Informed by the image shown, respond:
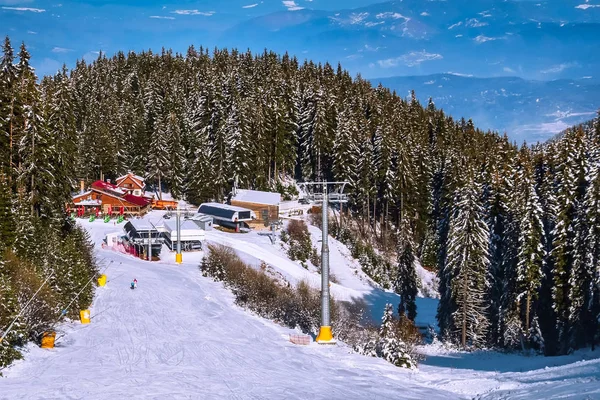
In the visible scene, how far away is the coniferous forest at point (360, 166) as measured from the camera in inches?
1649

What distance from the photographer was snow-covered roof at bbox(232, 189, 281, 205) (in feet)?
248

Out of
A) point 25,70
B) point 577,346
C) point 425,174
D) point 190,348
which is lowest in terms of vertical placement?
point 577,346

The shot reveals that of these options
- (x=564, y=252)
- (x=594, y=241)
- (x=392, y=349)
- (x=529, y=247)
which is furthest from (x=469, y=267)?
(x=392, y=349)

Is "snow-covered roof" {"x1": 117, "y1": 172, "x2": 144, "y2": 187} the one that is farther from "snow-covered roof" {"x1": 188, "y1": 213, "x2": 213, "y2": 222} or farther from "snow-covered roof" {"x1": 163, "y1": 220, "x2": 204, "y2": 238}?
"snow-covered roof" {"x1": 163, "y1": 220, "x2": 204, "y2": 238}

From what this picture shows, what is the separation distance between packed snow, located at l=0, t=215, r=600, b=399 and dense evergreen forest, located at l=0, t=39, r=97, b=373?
146 cm

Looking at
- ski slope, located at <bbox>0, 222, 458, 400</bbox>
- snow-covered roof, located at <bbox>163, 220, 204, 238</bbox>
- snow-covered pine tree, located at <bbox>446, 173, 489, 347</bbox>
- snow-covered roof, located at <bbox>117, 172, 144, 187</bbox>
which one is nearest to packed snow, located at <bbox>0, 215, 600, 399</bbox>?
ski slope, located at <bbox>0, 222, 458, 400</bbox>

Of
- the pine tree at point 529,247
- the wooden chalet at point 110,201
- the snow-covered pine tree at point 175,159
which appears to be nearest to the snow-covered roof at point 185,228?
the wooden chalet at point 110,201

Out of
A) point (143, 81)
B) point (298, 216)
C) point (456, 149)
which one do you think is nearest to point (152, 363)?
point (298, 216)

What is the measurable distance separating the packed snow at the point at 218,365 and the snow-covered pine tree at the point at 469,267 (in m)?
2.48

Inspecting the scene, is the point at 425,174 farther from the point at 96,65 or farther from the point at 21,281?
the point at 96,65

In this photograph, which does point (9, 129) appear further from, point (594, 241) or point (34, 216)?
point (594, 241)

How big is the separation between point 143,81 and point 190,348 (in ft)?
307

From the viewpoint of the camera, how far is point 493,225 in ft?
161

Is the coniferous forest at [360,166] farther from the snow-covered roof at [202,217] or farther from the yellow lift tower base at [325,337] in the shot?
the yellow lift tower base at [325,337]
